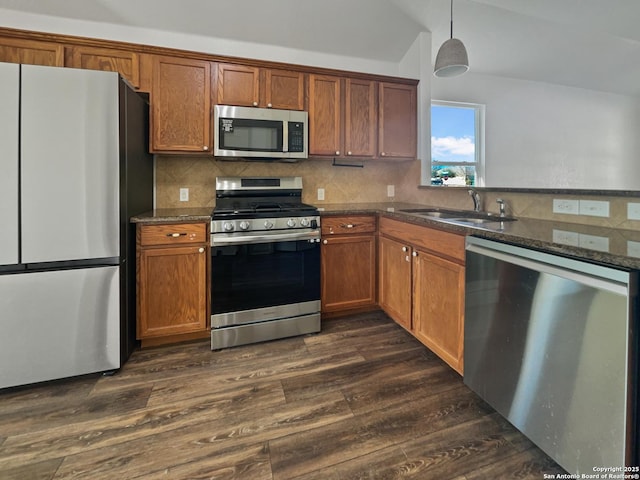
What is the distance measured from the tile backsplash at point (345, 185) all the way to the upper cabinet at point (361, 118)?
314 millimetres

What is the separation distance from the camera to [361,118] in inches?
117

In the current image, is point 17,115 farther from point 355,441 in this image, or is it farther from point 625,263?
point 625,263

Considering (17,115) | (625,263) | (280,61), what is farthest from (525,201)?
(17,115)

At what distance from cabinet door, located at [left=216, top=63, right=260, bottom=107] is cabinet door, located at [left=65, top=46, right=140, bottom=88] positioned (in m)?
0.62

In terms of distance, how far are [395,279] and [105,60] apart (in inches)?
109

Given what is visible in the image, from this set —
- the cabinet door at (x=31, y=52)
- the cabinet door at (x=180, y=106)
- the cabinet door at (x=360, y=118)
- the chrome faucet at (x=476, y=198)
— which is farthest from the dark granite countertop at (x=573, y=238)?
the cabinet door at (x=31, y=52)

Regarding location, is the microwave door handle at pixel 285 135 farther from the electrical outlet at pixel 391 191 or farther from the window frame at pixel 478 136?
the window frame at pixel 478 136

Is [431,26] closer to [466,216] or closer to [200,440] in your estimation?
[466,216]

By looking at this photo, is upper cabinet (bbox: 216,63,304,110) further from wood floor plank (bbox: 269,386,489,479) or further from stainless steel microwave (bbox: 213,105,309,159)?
wood floor plank (bbox: 269,386,489,479)

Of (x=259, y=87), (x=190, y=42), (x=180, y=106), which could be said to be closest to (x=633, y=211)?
(x=259, y=87)

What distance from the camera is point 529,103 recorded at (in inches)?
120

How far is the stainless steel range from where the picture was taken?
223 centimetres

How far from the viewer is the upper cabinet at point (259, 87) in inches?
101

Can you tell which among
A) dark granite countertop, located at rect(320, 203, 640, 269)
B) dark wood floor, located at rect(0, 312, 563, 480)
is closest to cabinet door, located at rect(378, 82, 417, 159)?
dark granite countertop, located at rect(320, 203, 640, 269)
